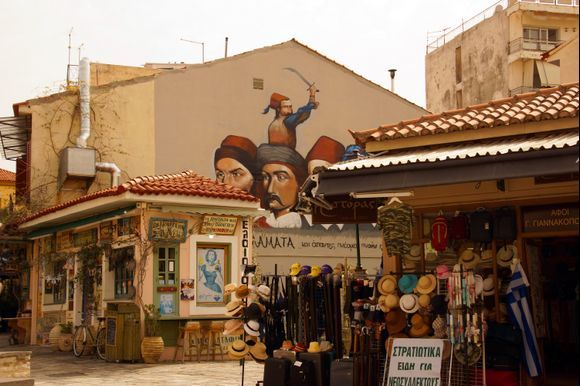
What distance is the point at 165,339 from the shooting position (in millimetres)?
18547

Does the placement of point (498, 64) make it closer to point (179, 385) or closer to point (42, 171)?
point (42, 171)

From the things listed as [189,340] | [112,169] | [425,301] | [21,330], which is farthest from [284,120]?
[425,301]

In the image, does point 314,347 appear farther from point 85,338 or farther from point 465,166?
point 85,338

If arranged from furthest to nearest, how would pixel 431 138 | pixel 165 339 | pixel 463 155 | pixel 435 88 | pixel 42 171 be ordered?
pixel 435 88
pixel 42 171
pixel 165 339
pixel 431 138
pixel 463 155

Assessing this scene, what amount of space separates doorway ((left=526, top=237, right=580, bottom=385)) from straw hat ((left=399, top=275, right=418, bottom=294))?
158cm

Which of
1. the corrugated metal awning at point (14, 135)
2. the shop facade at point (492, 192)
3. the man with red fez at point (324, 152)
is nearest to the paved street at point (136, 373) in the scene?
the shop facade at point (492, 192)

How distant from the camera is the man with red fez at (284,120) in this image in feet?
99.2

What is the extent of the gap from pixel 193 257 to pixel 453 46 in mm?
31991

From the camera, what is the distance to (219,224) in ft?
64.5

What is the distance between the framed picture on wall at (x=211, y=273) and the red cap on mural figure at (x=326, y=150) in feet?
37.9

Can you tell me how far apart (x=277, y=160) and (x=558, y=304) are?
17.9 meters

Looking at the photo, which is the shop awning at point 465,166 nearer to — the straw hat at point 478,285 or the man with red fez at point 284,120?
the straw hat at point 478,285

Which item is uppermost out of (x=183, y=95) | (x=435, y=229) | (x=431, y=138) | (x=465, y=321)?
(x=183, y=95)

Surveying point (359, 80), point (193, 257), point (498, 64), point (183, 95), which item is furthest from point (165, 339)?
point (498, 64)
